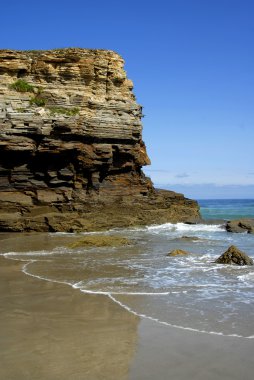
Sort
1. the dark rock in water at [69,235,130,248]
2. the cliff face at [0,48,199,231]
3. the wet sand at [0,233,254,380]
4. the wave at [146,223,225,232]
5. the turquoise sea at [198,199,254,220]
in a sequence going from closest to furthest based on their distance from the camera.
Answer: the wet sand at [0,233,254,380] < the dark rock in water at [69,235,130,248] < the cliff face at [0,48,199,231] < the wave at [146,223,225,232] < the turquoise sea at [198,199,254,220]

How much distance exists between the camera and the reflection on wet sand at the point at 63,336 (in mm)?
5016

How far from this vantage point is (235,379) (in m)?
4.77

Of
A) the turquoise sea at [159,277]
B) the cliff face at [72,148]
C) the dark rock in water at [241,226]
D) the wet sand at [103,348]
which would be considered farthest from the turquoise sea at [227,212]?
the wet sand at [103,348]

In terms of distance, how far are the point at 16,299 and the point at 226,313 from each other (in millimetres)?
4088

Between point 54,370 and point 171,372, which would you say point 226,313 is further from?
point 54,370

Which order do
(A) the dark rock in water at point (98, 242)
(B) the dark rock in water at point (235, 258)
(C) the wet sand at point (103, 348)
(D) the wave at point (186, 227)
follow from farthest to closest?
1. (D) the wave at point (186, 227)
2. (A) the dark rock in water at point (98, 242)
3. (B) the dark rock in water at point (235, 258)
4. (C) the wet sand at point (103, 348)

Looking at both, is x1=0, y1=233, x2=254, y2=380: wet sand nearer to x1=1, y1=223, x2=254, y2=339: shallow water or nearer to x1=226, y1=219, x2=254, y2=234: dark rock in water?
x1=1, y1=223, x2=254, y2=339: shallow water

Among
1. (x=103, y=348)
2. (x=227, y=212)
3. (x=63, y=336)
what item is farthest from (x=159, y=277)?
(x=227, y=212)

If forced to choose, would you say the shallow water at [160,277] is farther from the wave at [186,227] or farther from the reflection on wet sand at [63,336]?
the wave at [186,227]

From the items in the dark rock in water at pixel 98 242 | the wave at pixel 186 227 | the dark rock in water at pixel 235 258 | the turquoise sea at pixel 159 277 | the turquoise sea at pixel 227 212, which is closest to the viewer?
the turquoise sea at pixel 159 277

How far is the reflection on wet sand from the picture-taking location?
5016mm

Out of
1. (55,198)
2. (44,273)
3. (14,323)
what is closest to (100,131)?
(55,198)

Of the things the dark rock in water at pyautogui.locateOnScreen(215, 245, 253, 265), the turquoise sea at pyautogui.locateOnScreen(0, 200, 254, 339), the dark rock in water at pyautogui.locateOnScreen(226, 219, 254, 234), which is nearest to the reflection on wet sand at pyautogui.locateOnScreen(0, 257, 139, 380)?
the turquoise sea at pyautogui.locateOnScreen(0, 200, 254, 339)

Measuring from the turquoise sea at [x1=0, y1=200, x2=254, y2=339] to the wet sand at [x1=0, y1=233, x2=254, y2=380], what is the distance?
520 mm
